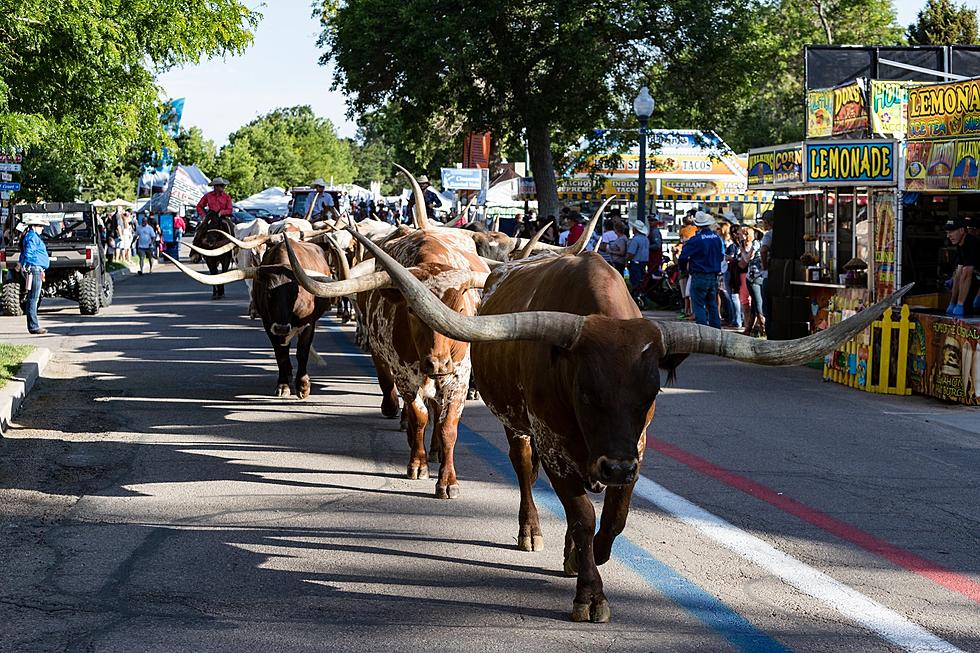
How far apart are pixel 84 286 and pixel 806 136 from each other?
13.8m

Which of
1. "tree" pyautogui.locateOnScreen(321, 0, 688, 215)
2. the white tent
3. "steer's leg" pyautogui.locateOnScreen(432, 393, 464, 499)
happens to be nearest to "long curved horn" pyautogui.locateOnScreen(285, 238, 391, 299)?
"steer's leg" pyautogui.locateOnScreen(432, 393, 464, 499)

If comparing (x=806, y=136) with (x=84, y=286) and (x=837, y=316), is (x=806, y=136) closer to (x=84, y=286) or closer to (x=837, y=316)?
(x=837, y=316)

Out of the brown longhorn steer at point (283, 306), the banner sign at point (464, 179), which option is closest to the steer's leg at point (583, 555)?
the brown longhorn steer at point (283, 306)

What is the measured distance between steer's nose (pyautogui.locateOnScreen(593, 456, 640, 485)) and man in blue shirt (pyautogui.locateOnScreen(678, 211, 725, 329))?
42.8 feet

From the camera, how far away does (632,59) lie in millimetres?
25938

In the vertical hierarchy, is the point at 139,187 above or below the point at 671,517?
above

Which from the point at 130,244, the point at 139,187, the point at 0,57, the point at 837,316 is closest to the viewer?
the point at 0,57

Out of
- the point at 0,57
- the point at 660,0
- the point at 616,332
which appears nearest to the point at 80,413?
the point at 0,57

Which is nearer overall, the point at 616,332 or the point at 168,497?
the point at 616,332

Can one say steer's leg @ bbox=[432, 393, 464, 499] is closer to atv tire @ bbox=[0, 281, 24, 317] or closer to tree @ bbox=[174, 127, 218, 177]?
atv tire @ bbox=[0, 281, 24, 317]

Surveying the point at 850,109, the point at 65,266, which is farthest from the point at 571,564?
the point at 65,266

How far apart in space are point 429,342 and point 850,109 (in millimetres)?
9000

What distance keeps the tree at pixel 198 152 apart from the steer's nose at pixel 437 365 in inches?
2709

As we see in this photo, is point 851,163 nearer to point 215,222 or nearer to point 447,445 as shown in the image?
point 447,445
